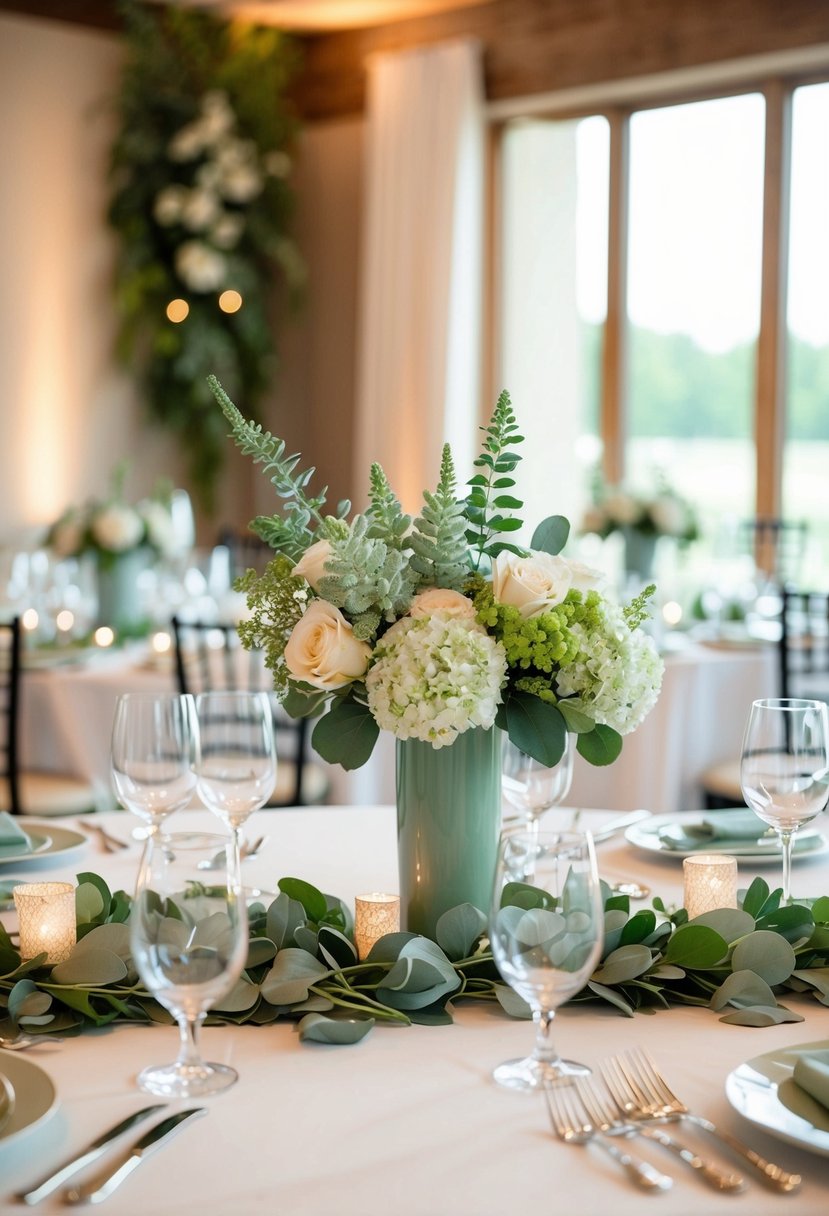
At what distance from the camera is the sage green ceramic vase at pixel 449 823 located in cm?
144

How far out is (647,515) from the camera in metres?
4.50

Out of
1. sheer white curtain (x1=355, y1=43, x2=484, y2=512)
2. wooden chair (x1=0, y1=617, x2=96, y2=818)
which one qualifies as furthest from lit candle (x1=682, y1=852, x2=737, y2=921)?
sheer white curtain (x1=355, y1=43, x2=484, y2=512)

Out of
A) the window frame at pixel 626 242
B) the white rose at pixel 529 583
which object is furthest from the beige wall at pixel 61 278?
the white rose at pixel 529 583

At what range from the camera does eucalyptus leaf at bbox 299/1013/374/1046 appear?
123 centimetres

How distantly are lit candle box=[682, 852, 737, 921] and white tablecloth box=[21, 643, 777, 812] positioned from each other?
1.98m

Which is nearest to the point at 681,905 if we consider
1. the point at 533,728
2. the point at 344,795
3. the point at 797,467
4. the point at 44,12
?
the point at 533,728

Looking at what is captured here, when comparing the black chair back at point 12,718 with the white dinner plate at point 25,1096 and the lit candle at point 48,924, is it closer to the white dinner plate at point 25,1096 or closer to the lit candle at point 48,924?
the lit candle at point 48,924

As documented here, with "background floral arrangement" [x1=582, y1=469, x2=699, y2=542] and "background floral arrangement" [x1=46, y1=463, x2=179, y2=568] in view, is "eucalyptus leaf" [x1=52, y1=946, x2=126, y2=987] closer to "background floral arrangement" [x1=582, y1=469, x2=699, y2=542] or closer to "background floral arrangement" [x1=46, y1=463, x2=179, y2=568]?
"background floral arrangement" [x1=46, y1=463, x2=179, y2=568]

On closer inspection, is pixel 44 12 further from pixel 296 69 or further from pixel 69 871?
pixel 69 871

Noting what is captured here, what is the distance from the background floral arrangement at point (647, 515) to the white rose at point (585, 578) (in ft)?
10.1

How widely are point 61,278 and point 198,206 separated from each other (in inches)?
27.1

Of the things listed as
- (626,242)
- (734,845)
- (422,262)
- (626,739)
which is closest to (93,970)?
(734,845)

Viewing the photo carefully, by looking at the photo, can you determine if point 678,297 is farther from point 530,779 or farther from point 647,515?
point 530,779

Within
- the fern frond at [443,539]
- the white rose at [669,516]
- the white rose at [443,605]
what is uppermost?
the white rose at [669,516]
